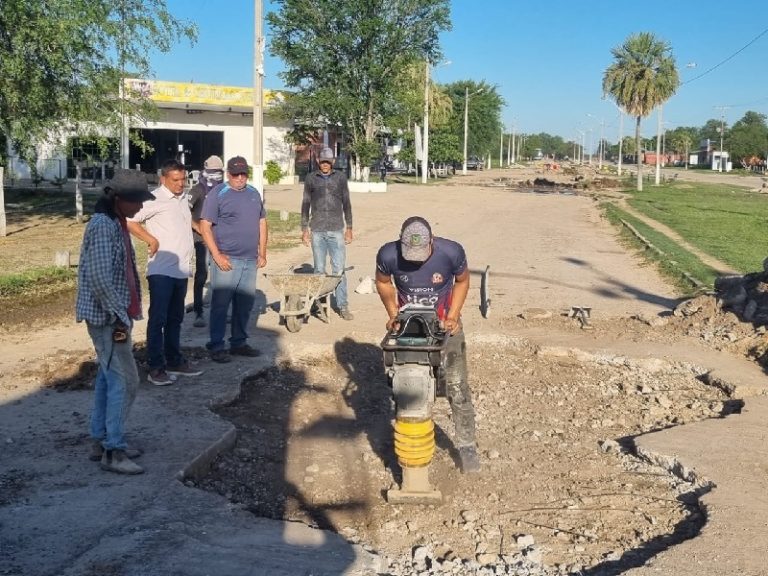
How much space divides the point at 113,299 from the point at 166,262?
7.07ft

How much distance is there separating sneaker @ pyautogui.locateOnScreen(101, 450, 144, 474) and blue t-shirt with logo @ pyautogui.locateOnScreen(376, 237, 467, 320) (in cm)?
191

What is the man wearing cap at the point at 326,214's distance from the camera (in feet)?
32.2

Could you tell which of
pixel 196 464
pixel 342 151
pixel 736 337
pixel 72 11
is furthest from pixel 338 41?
pixel 196 464

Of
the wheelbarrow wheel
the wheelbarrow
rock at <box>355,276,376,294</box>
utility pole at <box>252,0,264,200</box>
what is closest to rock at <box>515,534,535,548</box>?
the wheelbarrow

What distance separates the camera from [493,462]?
237 inches

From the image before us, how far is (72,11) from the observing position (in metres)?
17.5

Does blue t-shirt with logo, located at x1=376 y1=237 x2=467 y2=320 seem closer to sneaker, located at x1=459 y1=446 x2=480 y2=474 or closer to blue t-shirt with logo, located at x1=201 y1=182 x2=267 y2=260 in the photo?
sneaker, located at x1=459 y1=446 x2=480 y2=474

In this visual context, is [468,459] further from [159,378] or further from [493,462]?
[159,378]

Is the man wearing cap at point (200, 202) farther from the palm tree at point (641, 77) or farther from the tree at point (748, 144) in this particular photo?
the tree at point (748, 144)

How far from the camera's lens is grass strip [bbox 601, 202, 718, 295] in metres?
13.9

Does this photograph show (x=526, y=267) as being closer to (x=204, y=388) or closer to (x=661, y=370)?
(x=661, y=370)

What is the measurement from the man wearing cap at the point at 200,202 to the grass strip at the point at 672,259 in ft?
23.6

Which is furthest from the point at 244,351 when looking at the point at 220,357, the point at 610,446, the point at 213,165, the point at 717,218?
the point at 717,218

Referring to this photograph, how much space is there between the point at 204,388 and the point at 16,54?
12.5 m
